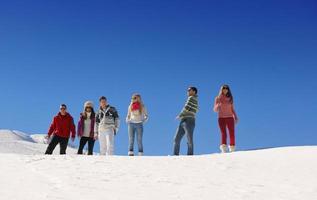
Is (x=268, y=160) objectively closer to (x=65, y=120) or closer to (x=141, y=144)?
(x=141, y=144)

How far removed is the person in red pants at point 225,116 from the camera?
45.6ft

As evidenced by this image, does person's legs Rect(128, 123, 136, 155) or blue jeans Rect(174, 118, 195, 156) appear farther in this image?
person's legs Rect(128, 123, 136, 155)

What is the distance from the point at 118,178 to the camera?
30.0 feet

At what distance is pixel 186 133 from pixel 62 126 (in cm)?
355

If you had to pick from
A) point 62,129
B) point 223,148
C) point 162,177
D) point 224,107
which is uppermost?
point 224,107

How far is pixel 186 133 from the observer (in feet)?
44.8

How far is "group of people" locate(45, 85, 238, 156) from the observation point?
13.8 m

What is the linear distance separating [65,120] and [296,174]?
6.98m

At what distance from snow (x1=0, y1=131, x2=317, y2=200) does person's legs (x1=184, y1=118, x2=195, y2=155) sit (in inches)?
52.0

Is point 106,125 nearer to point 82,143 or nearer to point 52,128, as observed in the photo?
point 82,143

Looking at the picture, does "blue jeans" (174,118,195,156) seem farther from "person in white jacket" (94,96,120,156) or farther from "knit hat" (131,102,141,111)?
"person in white jacket" (94,96,120,156)

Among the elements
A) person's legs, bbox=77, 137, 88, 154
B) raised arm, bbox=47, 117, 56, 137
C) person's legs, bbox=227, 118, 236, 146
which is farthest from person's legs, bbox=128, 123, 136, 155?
person's legs, bbox=227, 118, 236, 146

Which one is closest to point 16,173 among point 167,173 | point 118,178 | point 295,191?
point 118,178

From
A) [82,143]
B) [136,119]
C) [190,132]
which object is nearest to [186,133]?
[190,132]
